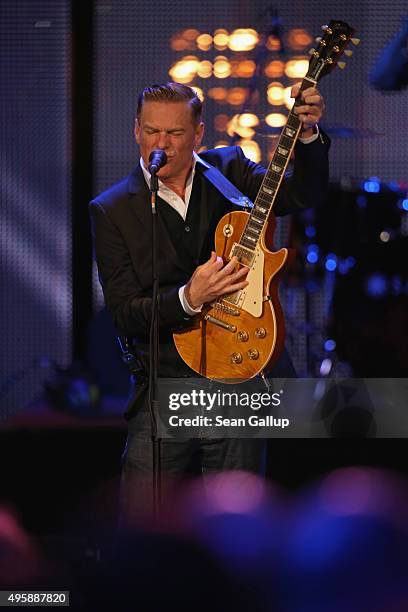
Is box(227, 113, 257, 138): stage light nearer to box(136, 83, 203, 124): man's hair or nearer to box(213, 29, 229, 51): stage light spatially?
box(213, 29, 229, 51): stage light

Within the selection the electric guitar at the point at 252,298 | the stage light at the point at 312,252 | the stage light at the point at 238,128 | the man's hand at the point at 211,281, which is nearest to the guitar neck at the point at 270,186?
the electric guitar at the point at 252,298

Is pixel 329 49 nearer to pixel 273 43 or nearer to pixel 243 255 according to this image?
pixel 243 255

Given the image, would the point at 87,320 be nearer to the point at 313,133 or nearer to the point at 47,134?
the point at 47,134

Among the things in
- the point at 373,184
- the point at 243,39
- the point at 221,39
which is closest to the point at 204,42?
the point at 221,39

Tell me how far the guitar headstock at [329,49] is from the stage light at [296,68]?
2155 millimetres

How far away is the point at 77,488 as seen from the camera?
511 cm

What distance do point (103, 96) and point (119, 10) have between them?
464 mm

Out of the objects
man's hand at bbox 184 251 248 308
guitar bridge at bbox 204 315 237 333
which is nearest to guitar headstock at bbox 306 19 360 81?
man's hand at bbox 184 251 248 308

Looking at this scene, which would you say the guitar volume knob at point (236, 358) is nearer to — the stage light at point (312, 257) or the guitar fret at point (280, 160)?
the guitar fret at point (280, 160)

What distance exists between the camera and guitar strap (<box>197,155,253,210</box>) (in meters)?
3.49

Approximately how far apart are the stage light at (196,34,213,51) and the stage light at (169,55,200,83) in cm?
7

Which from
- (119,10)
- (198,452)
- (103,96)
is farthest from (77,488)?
(119,10)

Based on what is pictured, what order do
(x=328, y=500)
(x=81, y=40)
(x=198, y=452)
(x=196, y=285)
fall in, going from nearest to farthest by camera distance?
1. (x=196, y=285)
2. (x=198, y=452)
3. (x=328, y=500)
4. (x=81, y=40)

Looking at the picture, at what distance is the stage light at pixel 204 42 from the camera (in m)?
5.41
